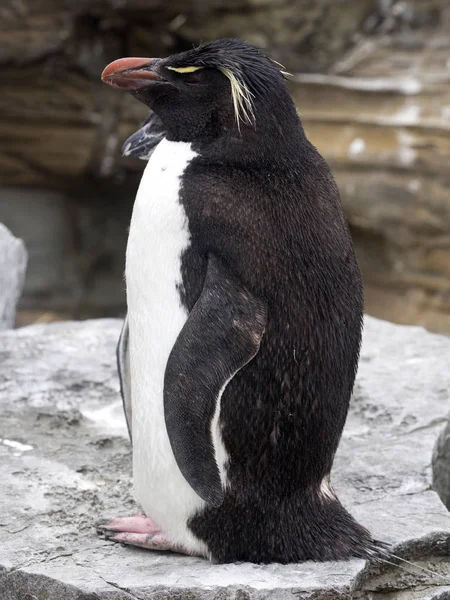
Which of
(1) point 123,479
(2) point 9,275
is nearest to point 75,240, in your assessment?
(2) point 9,275

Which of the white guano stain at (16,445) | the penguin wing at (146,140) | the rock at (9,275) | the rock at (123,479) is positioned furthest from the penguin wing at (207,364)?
the rock at (9,275)

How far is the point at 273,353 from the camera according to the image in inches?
88.3

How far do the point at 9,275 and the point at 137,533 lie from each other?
2.07m

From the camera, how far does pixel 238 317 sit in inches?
85.0

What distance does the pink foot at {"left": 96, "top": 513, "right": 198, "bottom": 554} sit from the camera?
2416 mm

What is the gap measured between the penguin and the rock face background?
163 inches

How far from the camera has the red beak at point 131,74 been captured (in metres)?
2.40

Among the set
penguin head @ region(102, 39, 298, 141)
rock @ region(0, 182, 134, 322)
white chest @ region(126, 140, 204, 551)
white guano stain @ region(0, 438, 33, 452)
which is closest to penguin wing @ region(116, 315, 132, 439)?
white chest @ region(126, 140, 204, 551)

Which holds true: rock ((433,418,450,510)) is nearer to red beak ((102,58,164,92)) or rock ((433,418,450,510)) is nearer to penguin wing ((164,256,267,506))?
penguin wing ((164,256,267,506))

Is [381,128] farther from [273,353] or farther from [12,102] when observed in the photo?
[273,353]

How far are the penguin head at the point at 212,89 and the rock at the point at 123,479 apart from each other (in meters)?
0.98

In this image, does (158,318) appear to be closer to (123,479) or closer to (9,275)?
(123,479)

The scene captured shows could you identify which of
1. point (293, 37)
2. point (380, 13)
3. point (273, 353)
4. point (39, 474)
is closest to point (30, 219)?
point (293, 37)

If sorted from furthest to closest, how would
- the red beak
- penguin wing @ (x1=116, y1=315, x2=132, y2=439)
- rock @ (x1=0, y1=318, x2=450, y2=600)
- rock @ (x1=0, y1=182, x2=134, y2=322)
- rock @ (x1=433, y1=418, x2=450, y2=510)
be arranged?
rock @ (x1=0, y1=182, x2=134, y2=322), rock @ (x1=433, y1=418, x2=450, y2=510), penguin wing @ (x1=116, y1=315, x2=132, y2=439), the red beak, rock @ (x1=0, y1=318, x2=450, y2=600)
